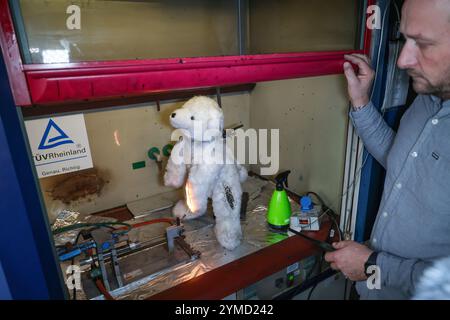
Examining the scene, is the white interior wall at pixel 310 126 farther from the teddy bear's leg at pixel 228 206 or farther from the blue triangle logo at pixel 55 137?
the blue triangle logo at pixel 55 137

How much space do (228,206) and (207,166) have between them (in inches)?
7.2

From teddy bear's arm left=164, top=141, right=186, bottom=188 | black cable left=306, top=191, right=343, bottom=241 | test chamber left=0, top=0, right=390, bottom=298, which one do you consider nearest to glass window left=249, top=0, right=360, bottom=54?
test chamber left=0, top=0, right=390, bottom=298

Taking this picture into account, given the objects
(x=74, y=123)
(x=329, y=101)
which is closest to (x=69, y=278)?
(x=74, y=123)

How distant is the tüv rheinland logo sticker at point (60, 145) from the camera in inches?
31.7

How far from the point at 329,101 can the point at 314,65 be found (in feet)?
1.46

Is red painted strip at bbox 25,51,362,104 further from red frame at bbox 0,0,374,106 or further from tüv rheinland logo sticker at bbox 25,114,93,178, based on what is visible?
tüv rheinland logo sticker at bbox 25,114,93,178

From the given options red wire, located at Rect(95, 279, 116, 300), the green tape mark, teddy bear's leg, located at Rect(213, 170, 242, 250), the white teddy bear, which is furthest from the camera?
the green tape mark

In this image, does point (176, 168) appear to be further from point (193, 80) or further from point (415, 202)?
point (415, 202)

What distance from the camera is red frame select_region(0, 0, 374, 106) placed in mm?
514

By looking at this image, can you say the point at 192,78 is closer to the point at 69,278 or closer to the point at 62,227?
the point at 69,278

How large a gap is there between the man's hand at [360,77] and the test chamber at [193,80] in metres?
0.04

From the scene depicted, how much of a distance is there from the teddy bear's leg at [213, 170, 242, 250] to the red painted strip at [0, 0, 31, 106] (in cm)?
72

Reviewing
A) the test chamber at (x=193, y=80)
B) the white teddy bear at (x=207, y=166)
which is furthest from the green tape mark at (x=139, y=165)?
the white teddy bear at (x=207, y=166)

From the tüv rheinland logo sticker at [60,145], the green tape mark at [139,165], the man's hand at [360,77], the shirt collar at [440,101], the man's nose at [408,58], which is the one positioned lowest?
the green tape mark at [139,165]
